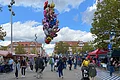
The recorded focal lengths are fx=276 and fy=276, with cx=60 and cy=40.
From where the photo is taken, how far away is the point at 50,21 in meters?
32.3

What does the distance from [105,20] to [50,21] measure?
9.94m

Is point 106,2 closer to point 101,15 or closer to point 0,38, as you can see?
point 101,15

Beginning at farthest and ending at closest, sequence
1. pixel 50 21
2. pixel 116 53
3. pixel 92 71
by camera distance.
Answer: pixel 116 53
pixel 50 21
pixel 92 71

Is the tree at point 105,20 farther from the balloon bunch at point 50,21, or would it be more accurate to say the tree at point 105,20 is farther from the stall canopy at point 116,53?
the balloon bunch at point 50,21

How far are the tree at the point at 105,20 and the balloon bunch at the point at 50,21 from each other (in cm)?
705

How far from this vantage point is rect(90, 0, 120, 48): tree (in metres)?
37.1

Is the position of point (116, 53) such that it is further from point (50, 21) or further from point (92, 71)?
point (92, 71)

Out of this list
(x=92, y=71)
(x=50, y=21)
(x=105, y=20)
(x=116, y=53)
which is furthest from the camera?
(x=105, y=20)

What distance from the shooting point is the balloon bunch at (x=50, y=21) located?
32156 mm

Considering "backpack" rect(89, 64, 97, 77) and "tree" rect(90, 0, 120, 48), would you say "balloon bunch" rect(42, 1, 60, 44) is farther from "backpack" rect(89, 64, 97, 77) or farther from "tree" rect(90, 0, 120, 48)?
"backpack" rect(89, 64, 97, 77)

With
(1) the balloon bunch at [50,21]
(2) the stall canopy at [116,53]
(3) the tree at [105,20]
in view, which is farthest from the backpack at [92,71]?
(3) the tree at [105,20]

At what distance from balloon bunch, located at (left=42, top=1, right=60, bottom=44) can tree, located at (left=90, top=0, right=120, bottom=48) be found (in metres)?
7.05

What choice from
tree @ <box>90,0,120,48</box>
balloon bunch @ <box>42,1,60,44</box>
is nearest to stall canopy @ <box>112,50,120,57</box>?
tree @ <box>90,0,120,48</box>

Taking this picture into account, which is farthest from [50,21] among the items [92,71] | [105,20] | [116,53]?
[92,71]
